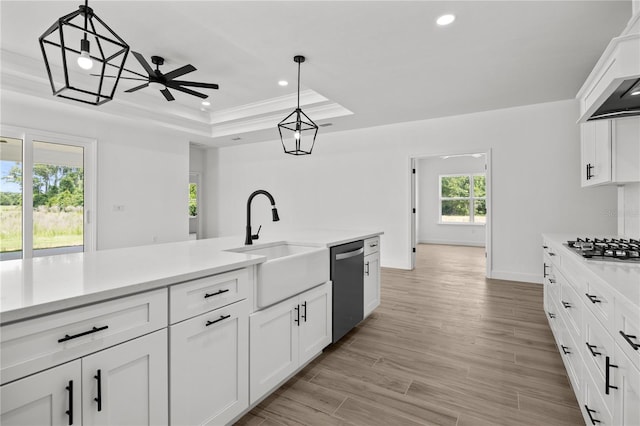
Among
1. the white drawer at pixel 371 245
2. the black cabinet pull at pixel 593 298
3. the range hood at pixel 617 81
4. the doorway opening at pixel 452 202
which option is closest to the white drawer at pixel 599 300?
the black cabinet pull at pixel 593 298

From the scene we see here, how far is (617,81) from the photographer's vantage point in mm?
1353

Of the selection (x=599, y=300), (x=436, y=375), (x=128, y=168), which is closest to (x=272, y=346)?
(x=436, y=375)

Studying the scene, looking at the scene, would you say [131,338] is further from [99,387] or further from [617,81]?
[617,81]

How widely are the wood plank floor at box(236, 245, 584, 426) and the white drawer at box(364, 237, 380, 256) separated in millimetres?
723

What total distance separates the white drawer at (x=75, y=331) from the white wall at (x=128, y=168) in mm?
5137

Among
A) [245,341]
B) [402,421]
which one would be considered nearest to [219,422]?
[245,341]

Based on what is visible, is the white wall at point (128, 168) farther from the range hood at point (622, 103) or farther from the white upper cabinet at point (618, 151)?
the white upper cabinet at point (618, 151)

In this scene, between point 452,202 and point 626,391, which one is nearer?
point 626,391

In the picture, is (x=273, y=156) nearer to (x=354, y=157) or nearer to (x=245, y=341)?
(x=354, y=157)

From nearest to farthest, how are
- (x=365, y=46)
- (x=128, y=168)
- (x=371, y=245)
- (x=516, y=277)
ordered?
(x=365, y=46), (x=371, y=245), (x=516, y=277), (x=128, y=168)

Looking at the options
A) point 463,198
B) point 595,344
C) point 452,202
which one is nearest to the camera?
point 595,344

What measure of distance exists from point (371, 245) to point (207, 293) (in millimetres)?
1922

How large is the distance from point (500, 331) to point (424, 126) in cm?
370

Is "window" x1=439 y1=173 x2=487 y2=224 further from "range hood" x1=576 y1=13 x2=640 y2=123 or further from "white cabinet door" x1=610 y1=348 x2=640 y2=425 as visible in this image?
"white cabinet door" x1=610 y1=348 x2=640 y2=425
